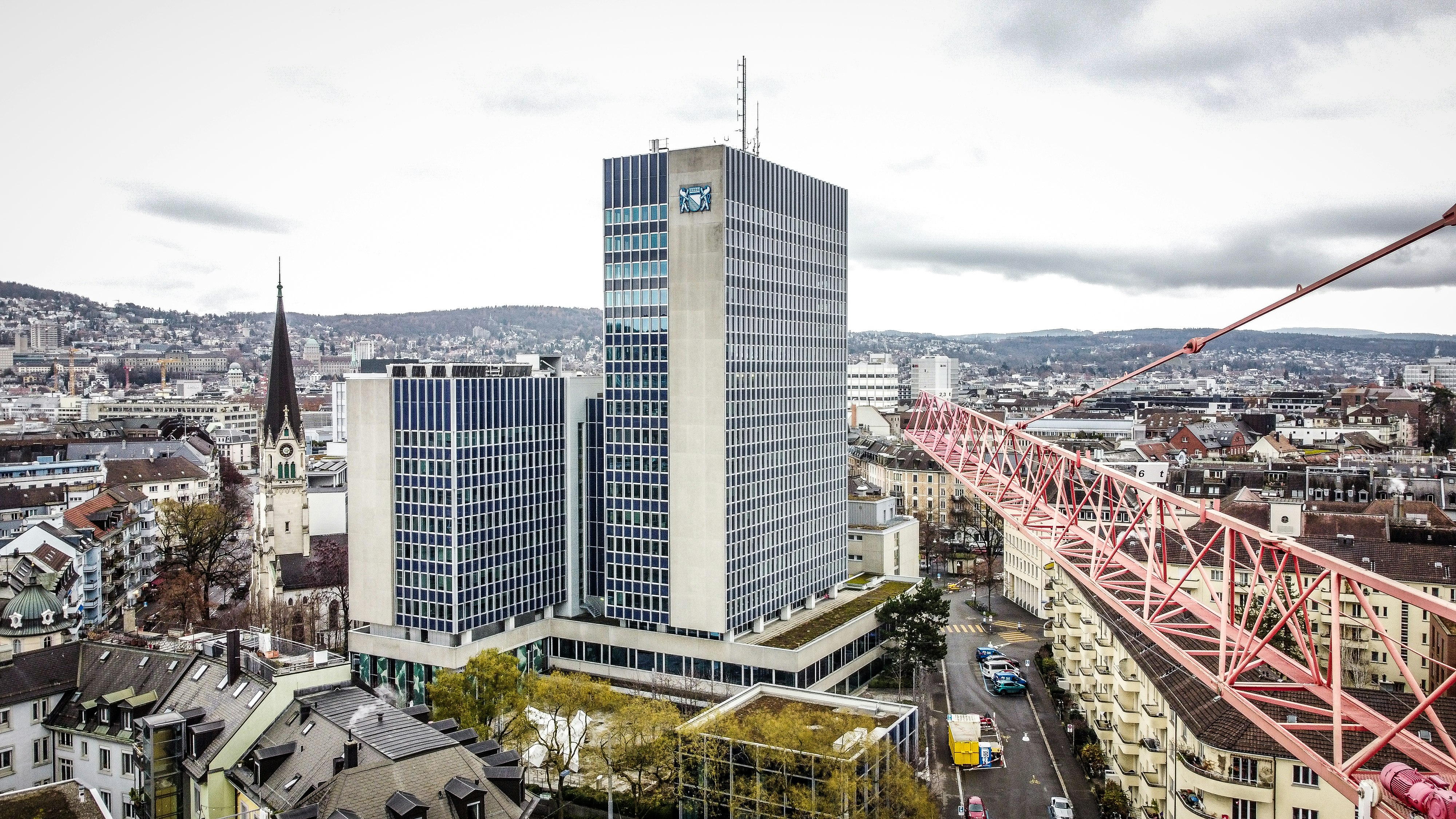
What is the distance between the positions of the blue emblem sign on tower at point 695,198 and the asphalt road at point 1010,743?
3481cm

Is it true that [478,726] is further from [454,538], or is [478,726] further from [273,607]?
[273,607]

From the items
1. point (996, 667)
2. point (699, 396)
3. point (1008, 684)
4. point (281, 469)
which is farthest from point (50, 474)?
point (1008, 684)

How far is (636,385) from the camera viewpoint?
6875 cm

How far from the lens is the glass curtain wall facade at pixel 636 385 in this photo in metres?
67.8

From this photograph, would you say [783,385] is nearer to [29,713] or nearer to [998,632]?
[998,632]

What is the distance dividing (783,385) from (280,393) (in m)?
48.9

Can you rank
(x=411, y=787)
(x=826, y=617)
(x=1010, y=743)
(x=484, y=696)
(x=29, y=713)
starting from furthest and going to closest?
(x=826, y=617)
(x=1010, y=743)
(x=484, y=696)
(x=29, y=713)
(x=411, y=787)

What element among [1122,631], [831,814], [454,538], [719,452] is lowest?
[831,814]

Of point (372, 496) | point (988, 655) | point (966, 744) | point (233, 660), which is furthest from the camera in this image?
point (988, 655)

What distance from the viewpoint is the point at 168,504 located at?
10819cm

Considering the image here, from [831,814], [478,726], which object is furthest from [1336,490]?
[478,726]

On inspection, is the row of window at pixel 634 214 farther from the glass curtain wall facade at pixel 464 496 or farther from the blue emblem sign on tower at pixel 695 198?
the glass curtain wall facade at pixel 464 496

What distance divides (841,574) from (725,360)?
83.1ft

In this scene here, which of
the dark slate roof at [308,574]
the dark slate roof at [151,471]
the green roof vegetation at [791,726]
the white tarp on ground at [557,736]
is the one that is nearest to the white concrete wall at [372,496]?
the white tarp on ground at [557,736]
